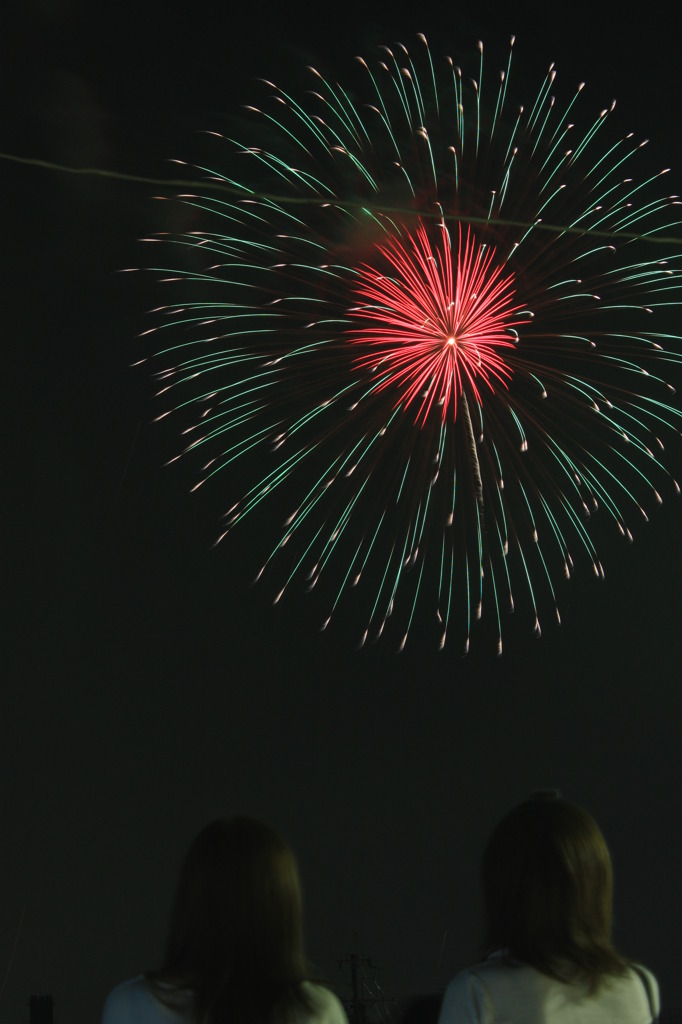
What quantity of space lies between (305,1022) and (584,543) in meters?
9.66

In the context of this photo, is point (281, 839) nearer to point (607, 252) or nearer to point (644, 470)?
point (607, 252)

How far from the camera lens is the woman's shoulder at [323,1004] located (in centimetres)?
218

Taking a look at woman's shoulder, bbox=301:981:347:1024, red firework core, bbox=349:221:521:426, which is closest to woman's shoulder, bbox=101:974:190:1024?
woman's shoulder, bbox=301:981:347:1024

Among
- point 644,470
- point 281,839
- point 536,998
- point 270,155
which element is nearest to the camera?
point 536,998

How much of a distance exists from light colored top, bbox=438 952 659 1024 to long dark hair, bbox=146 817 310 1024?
317 millimetres

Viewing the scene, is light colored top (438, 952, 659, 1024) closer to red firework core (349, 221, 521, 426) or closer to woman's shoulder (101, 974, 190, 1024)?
woman's shoulder (101, 974, 190, 1024)

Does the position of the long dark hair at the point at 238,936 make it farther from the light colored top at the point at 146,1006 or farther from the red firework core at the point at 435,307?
the red firework core at the point at 435,307

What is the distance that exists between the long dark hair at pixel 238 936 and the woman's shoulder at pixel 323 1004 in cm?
2

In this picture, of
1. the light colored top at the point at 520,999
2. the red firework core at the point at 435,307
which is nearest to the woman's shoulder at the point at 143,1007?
the light colored top at the point at 520,999

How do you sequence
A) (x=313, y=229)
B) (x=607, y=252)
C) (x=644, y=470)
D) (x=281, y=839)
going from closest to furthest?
(x=281, y=839), (x=313, y=229), (x=607, y=252), (x=644, y=470)

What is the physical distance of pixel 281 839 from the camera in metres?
2.22

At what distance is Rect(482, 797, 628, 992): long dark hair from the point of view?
2.11 meters

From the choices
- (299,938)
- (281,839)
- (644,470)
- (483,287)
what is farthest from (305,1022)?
(644,470)

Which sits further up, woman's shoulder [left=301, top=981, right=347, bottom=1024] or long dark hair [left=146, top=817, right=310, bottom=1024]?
long dark hair [left=146, top=817, right=310, bottom=1024]
